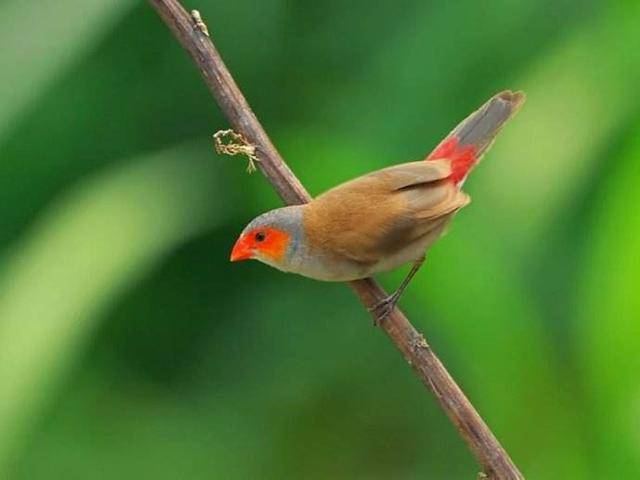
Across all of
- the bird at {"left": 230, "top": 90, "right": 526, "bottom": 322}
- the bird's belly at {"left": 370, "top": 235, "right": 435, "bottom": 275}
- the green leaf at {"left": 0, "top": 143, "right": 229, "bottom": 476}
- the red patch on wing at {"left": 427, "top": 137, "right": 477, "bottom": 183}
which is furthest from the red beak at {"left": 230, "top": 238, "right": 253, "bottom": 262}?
the green leaf at {"left": 0, "top": 143, "right": 229, "bottom": 476}

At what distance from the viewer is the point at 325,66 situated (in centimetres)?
239

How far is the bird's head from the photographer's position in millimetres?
1319

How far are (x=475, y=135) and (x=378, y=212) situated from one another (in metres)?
0.16

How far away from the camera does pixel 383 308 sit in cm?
130

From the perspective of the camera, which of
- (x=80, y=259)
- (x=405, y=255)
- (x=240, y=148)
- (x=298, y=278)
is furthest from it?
(x=298, y=278)

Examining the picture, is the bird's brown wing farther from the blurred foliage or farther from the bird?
the blurred foliage

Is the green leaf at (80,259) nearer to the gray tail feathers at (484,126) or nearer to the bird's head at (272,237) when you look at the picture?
the bird's head at (272,237)

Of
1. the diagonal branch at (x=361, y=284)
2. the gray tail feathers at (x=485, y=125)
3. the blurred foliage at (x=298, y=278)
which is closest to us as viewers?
the diagonal branch at (x=361, y=284)

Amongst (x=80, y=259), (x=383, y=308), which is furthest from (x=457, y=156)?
(x=80, y=259)

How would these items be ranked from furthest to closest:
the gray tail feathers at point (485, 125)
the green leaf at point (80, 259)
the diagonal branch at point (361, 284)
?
1. the green leaf at point (80, 259)
2. the gray tail feathers at point (485, 125)
3. the diagonal branch at point (361, 284)

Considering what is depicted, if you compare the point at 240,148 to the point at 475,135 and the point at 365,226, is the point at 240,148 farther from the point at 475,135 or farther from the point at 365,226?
the point at 475,135

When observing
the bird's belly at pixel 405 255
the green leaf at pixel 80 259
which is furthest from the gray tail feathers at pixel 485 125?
the green leaf at pixel 80 259

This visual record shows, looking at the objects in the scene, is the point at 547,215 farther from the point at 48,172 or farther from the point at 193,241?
the point at 48,172

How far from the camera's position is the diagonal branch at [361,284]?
1.12m
